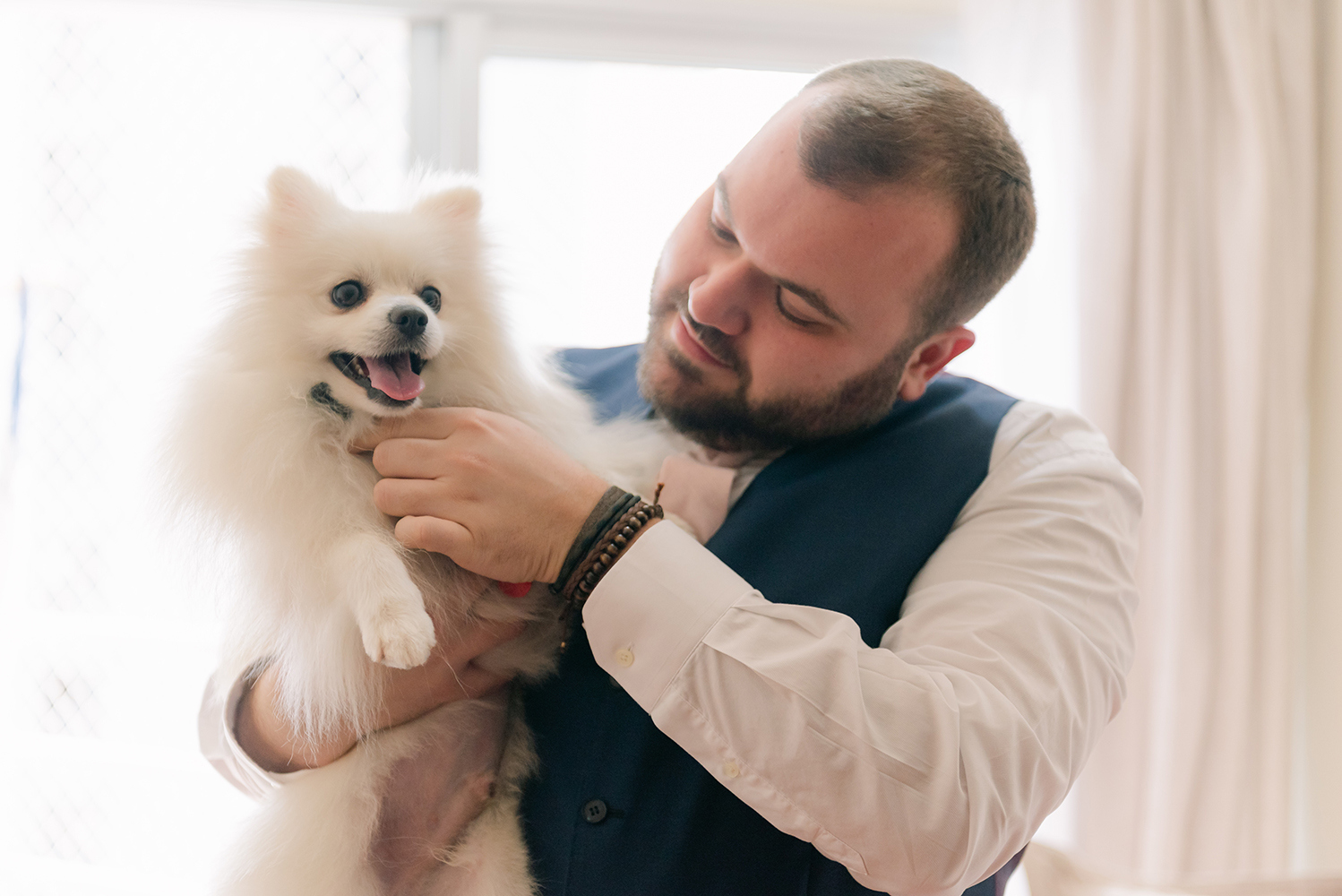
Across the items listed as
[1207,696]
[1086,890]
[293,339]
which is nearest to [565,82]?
[293,339]

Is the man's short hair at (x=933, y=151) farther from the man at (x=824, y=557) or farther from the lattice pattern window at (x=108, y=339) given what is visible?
the lattice pattern window at (x=108, y=339)

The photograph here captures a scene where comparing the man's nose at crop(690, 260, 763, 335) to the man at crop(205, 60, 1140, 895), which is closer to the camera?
the man at crop(205, 60, 1140, 895)

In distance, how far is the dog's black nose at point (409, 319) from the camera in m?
1.10

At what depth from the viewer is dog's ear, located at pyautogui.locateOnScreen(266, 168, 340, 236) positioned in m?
1.19

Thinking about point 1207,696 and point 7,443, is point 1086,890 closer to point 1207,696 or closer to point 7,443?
point 1207,696

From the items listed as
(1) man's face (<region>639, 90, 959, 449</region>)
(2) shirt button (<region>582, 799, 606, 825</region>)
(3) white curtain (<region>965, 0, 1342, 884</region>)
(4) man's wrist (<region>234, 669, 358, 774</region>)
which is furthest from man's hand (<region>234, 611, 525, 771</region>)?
(3) white curtain (<region>965, 0, 1342, 884</region>)

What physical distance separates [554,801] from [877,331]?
820 mm

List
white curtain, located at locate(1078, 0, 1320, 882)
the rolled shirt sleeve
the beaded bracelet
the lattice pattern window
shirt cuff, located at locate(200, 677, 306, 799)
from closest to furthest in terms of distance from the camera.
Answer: the rolled shirt sleeve < the beaded bracelet < shirt cuff, located at locate(200, 677, 306, 799) < white curtain, located at locate(1078, 0, 1320, 882) < the lattice pattern window

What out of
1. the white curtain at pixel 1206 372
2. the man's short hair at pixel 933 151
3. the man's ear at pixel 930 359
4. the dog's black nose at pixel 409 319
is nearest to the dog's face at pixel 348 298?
the dog's black nose at pixel 409 319

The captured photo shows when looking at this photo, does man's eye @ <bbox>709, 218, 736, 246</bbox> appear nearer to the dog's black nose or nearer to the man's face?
the man's face

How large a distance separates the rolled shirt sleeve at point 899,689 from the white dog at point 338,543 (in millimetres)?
336

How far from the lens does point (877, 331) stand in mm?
1218

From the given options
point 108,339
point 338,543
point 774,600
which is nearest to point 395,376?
point 338,543

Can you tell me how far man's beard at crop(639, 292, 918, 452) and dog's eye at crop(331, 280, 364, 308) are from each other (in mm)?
475
